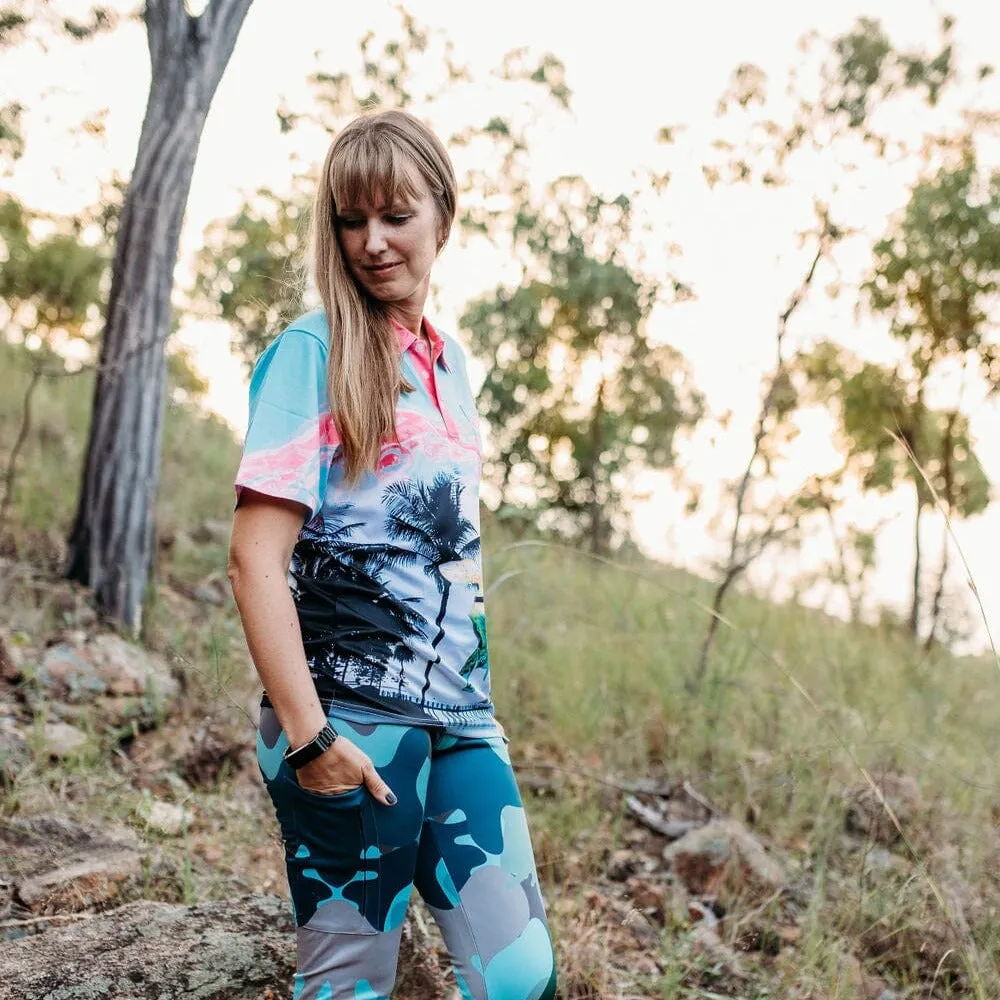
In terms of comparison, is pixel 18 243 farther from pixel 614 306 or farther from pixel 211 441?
pixel 614 306

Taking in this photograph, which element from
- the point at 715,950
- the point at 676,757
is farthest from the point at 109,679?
the point at 715,950

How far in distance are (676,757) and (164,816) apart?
2.16 m

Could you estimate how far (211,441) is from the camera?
9.30 meters

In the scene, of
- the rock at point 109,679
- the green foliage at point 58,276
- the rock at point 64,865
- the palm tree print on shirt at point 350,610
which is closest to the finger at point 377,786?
the palm tree print on shirt at point 350,610

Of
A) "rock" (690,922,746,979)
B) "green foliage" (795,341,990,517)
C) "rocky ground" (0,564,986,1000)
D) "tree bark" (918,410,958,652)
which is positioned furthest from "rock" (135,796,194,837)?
"green foliage" (795,341,990,517)

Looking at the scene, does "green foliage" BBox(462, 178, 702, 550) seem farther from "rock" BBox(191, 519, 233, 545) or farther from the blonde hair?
the blonde hair

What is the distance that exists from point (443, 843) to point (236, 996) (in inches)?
30.8

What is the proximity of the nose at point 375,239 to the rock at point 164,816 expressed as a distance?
1.89m

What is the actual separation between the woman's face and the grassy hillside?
1.28 metres

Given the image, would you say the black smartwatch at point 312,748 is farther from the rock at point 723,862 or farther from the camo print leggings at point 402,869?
the rock at point 723,862

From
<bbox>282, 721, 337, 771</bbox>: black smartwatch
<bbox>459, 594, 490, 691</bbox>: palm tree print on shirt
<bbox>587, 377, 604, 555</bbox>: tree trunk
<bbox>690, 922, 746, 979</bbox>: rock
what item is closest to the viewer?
<bbox>282, 721, 337, 771</bbox>: black smartwatch

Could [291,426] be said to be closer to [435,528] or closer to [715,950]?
[435,528]

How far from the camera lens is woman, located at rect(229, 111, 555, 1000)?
1650 mm

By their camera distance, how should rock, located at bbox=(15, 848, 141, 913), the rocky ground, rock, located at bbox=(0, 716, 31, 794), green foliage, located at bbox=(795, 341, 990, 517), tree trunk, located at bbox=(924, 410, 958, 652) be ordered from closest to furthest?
the rocky ground
rock, located at bbox=(15, 848, 141, 913)
rock, located at bbox=(0, 716, 31, 794)
tree trunk, located at bbox=(924, 410, 958, 652)
green foliage, located at bbox=(795, 341, 990, 517)
